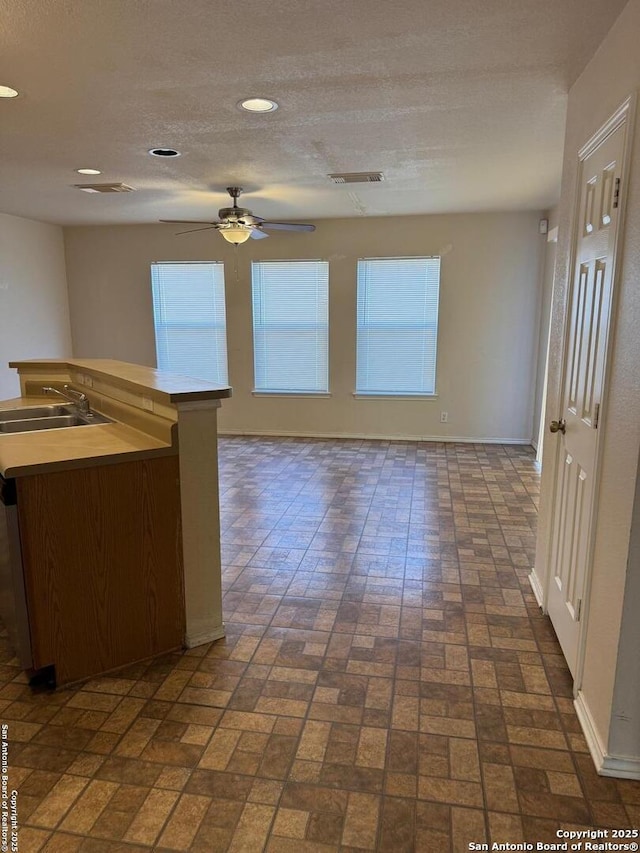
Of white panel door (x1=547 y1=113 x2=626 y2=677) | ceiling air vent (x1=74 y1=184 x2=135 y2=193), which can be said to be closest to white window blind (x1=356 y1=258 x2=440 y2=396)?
ceiling air vent (x1=74 y1=184 x2=135 y2=193)

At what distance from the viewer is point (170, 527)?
235 centimetres

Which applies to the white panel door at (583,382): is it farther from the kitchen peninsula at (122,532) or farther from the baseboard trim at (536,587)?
the kitchen peninsula at (122,532)

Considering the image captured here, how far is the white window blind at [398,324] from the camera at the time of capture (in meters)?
6.12

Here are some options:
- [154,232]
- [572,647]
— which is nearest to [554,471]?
[572,647]

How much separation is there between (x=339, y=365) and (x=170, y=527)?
14.4 ft

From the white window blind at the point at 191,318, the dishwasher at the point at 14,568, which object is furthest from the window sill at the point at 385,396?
the dishwasher at the point at 14,568

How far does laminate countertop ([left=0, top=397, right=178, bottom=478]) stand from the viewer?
2.06 metres

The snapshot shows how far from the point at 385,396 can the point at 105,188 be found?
141 inches

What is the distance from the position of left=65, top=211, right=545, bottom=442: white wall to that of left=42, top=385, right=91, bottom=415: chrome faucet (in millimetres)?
2991

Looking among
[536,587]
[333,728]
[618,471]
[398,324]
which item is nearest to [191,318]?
[398,324]

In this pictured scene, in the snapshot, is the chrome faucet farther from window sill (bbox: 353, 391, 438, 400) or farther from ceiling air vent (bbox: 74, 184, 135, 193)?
window sill (bbox: 353, 391, 438, 400)

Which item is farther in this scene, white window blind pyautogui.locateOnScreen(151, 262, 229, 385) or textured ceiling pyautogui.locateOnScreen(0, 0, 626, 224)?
white window blind pyautogui.locateOnScreen(151, 262, 229, 385)

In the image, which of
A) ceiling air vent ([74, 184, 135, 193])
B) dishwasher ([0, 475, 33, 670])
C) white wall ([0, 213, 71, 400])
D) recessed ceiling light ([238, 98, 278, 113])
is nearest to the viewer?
dishwasher ([0, 475, 33, 670])

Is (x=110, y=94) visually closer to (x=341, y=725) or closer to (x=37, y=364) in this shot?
(x=37, y=364)
